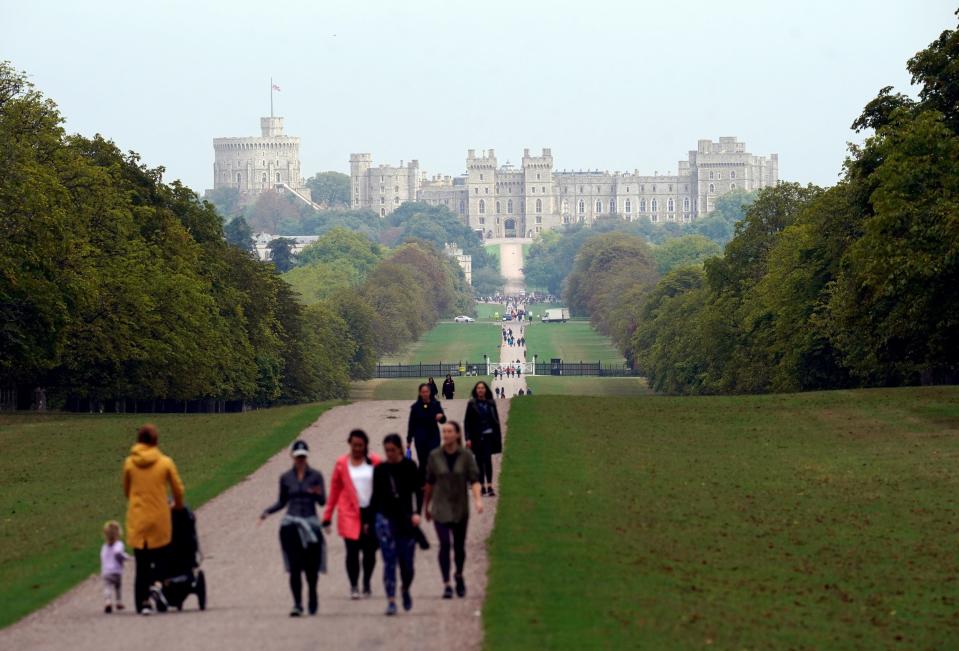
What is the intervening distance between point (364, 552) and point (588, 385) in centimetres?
8537

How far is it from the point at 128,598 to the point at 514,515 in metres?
5.99

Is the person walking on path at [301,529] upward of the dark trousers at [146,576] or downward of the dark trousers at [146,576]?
upward

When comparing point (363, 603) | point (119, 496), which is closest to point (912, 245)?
point (119, 496)

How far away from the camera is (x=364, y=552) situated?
18.0m

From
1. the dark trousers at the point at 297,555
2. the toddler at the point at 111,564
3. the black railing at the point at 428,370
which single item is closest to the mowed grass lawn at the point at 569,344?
the black railing at the point at 428,370

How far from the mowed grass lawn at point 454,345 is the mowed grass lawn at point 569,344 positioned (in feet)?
10.5

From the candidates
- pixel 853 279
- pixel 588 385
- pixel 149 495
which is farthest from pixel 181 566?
pixel 588 385

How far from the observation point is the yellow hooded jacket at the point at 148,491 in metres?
17.3

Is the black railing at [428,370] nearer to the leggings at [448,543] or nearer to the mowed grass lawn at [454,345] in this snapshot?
the mowed grass lawn at [454,345]

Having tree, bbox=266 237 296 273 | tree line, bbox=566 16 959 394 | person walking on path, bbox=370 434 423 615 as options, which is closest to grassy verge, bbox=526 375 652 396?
tree line, bbox=566 16 959 394

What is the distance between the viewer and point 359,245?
182 metres

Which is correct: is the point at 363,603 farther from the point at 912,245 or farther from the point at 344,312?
the point at 344,312

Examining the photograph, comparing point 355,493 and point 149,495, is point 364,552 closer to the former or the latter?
A: point 355,493

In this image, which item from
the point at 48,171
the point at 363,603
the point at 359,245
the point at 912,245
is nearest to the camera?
the point at 363,603
